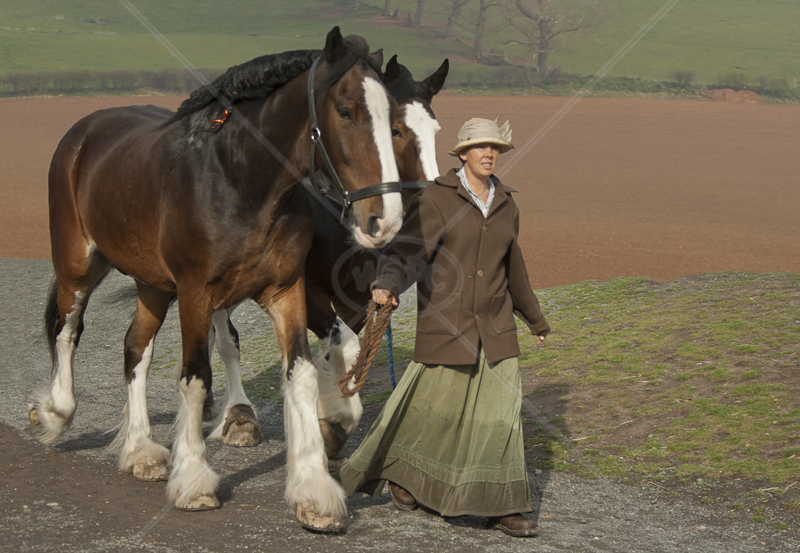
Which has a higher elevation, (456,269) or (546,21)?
(546,21)

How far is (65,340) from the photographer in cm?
586

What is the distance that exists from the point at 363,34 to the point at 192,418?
6349 cm

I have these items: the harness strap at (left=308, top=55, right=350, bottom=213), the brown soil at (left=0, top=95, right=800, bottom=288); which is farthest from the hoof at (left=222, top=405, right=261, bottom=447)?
the brown soil at (left=0, top=95, right=800, bottom=288)

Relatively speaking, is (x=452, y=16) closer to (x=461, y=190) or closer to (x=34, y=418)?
(x=34, y=418)

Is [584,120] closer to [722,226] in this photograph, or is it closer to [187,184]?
[722,226]

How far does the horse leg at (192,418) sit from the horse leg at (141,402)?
43cm

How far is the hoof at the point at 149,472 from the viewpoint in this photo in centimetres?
501

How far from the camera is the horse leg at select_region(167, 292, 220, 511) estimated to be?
4453 millimetres

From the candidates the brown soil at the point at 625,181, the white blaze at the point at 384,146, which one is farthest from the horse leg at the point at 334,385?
the brown soil at the point at 625,181

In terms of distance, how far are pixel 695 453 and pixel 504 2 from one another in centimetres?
7426

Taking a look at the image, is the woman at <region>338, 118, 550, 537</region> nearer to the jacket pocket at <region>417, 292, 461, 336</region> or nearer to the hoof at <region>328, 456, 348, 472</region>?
the jacket pocket at <region>417, 292, 461, 336</region>

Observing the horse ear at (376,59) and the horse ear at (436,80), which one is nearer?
the horse ear at (376,59)

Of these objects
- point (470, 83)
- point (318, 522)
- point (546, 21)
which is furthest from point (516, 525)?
point (546, 21)

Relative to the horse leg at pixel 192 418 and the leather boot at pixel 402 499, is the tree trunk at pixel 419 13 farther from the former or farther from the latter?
the leather boot at pixel 402 499
